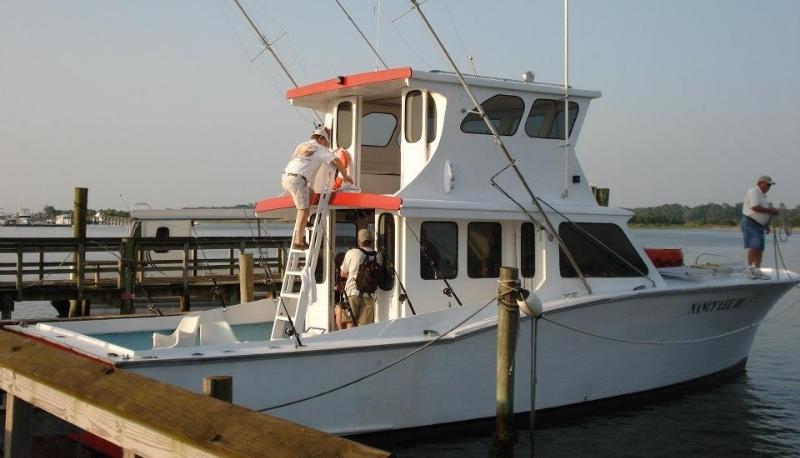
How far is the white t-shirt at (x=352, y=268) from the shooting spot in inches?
365

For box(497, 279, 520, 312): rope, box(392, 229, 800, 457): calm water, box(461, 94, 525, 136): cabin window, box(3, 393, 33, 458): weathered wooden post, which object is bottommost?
box(392, 229, 800, 457): calm water

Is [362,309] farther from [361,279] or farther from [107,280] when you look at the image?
[107,280]

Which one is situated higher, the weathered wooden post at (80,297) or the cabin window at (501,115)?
the cabin window at (501,115)

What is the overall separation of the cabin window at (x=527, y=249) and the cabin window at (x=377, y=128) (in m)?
2.02

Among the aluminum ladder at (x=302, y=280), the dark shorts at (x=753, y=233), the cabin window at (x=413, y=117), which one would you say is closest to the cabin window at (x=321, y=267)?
the aluminum ladder at (x=302, y=280)

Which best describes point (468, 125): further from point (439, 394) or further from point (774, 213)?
point (774, 213)

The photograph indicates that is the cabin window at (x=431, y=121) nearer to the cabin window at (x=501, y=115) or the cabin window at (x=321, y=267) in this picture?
the cabin window at (x=501, y=115)

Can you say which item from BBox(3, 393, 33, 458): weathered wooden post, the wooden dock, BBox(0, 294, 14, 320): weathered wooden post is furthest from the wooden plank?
BBox(0, 294, 14, 320): weathered wooden post

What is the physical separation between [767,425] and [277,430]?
9376 millimetres

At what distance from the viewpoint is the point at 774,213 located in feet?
38.3

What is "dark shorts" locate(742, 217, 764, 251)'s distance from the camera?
467 inches

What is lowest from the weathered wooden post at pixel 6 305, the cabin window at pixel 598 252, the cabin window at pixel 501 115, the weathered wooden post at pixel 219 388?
the weathered wooden post at pixel 6 305

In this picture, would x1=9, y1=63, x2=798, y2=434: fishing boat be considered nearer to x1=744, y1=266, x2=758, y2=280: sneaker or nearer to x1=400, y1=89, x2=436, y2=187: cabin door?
x1=400, y1=89, x2=436, y2=187: cabin door

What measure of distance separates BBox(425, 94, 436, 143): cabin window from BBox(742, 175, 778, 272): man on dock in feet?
15.7
